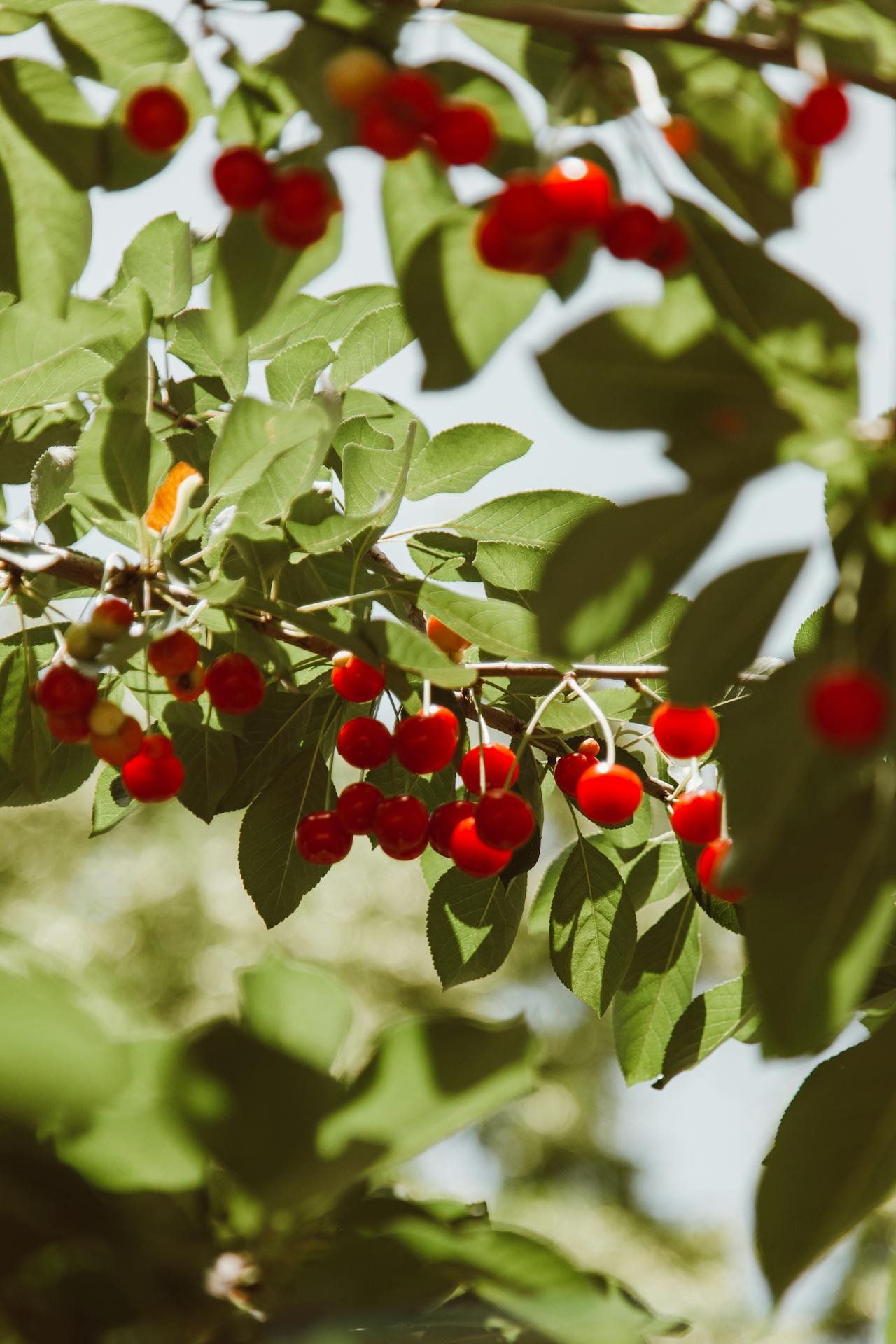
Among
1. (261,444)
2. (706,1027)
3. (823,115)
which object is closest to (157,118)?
(261,444)

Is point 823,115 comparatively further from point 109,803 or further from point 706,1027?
point 109,803

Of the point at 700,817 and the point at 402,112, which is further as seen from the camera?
the point at 700,817

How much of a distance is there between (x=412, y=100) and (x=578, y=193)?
0.14m

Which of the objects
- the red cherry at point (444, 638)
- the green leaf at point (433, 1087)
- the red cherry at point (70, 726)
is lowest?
the red cherry at point (444, 638)

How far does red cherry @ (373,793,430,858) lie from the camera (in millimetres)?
1490

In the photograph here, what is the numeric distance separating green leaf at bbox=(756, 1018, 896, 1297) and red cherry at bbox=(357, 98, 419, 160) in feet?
2.72

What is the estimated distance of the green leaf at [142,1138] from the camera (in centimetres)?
67

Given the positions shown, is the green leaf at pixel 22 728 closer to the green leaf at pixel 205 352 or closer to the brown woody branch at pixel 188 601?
the brown woody branch at pixel 188 601

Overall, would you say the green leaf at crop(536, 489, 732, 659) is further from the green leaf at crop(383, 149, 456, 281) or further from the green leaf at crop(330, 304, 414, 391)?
the green leaf at crop(330, 304, 414, 391)

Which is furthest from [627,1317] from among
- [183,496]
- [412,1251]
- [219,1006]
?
[219,1006]

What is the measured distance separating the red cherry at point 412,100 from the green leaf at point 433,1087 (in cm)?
65

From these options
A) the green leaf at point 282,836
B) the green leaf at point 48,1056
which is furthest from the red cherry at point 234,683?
the green leaf at point 48,1056

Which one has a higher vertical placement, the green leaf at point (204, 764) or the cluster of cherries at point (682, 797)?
the cluster of cherries at point (682, 797)

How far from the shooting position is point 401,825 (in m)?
1.49
